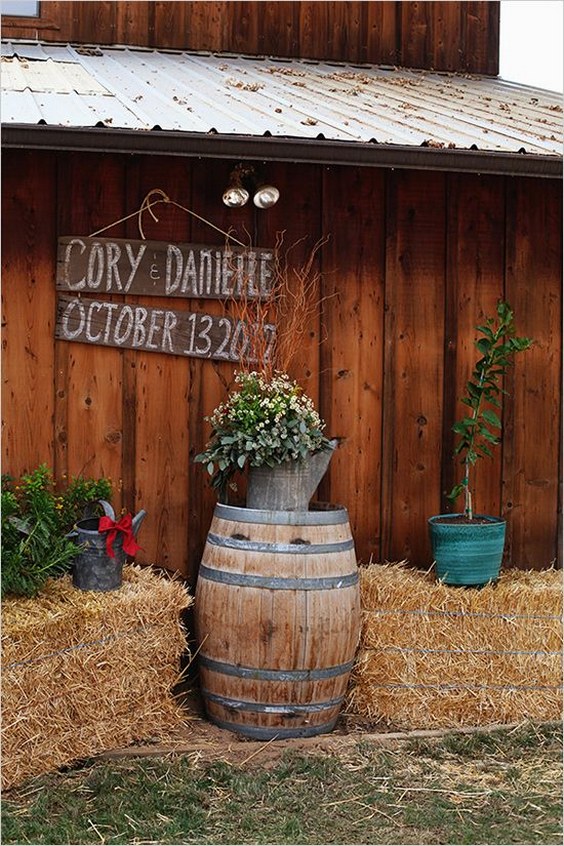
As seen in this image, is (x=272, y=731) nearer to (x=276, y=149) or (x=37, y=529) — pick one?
(x=37, y=529)

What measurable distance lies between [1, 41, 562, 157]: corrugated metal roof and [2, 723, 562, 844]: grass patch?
271cm

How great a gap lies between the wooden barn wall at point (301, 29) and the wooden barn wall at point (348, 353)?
6.09ft

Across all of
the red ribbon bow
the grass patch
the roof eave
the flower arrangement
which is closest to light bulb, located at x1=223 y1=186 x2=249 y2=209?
the roof eave

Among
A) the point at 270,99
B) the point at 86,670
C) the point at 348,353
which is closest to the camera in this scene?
the point at 86,670

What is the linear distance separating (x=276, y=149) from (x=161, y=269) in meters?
0.85

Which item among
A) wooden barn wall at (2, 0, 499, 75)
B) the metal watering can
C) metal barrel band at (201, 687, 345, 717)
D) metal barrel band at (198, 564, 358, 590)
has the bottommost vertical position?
metal barrel band at (201, 687, 345, 717)

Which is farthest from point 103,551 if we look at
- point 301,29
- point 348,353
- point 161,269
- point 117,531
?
point 301,29

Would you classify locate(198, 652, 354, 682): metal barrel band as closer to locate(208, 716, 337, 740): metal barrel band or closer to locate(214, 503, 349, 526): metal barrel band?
locate(208, 716, 337, 740): metal barrel band

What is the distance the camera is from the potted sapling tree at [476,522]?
4.93 metres

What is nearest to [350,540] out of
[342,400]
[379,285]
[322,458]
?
[322,458]

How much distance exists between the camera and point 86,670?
14.1ft

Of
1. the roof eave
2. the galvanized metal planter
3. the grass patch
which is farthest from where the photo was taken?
the galvanized metal planter

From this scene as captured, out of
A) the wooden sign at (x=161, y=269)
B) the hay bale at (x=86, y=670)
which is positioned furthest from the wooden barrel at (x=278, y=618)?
the wooden sign at (x=161, y=269)

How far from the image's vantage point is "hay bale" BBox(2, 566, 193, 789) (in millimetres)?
4062
